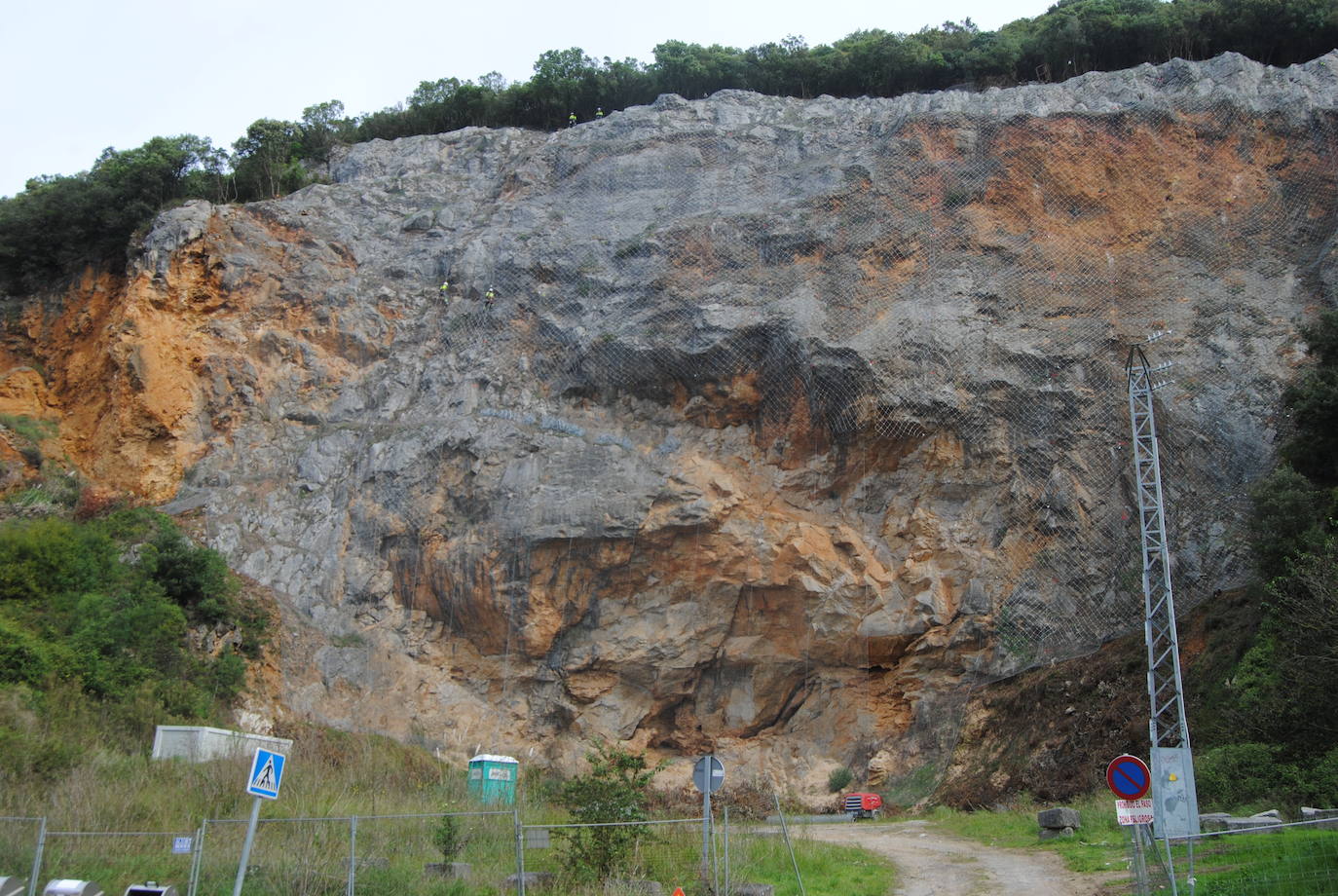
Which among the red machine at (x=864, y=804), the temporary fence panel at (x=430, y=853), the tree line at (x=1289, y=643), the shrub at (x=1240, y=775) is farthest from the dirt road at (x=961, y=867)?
the temporary fence panel at (x=430, y=853)

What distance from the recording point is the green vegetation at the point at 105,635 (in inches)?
Answer: 557

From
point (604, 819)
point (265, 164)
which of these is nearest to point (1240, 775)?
point (604, 819)

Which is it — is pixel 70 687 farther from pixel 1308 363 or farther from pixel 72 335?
pixel 1308 363

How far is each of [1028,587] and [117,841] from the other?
14.1 metres

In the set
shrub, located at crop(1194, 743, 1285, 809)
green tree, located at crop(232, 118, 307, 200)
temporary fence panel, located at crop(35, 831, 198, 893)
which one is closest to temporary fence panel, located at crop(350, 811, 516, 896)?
temporary fence panel, located at crop(35, 831, 198, 893)

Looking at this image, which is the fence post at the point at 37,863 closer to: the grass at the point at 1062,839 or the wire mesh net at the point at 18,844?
the wire mesh net at the point at 18,844

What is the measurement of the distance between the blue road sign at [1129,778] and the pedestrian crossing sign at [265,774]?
5715mm

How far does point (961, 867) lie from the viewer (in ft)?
37.5

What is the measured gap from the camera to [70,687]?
14961 mm

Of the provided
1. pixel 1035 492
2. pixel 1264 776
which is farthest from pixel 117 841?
pixel 1035 492

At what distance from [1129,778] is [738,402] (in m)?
13.7

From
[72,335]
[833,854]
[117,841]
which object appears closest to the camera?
[117,841]

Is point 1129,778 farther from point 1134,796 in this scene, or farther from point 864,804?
point 864,804

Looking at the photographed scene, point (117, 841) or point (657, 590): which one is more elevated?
point (657, 590)
